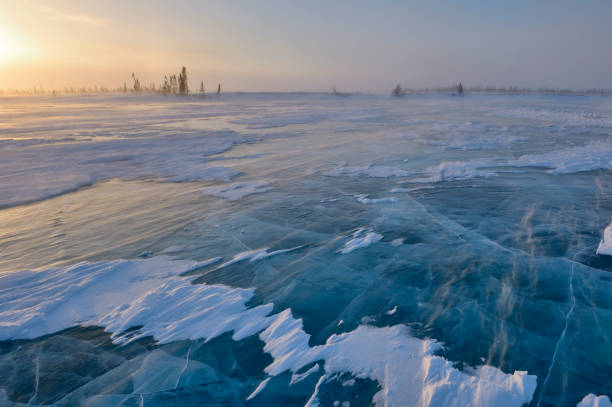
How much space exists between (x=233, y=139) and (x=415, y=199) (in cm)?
859

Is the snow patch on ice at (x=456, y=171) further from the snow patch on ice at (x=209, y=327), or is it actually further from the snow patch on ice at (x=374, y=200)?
the snow patch on ice at (x=209, y=327)

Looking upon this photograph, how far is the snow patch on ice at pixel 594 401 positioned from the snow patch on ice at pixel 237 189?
16.0ft

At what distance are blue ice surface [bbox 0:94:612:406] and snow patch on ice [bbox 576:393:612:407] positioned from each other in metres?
0.04

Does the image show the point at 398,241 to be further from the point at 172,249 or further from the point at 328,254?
the point at 172,249

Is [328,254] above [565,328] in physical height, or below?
above

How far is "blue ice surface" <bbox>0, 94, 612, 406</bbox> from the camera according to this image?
2275mm

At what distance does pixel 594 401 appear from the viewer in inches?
79.4

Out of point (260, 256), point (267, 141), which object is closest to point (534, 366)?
point (260, 256)

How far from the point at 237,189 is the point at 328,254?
3093mm

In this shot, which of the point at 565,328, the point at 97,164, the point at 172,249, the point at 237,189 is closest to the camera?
the point at 565,328

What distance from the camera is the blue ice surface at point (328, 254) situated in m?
2.28

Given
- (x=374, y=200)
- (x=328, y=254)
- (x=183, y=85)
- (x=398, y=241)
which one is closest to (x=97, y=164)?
(x=374, y=200)

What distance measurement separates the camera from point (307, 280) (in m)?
3.37

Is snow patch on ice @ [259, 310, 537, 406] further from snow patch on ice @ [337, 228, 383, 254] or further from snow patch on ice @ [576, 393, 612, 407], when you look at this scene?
snow patch on ice @ [337, 228, 383, 254]
